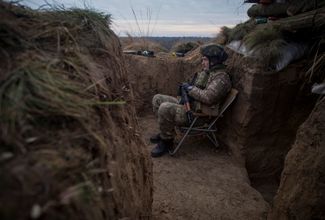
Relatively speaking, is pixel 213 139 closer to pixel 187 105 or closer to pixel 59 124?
pixel 187 105

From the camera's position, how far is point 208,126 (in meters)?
6.30

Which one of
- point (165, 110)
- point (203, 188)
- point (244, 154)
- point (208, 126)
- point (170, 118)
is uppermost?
point (165, 110)

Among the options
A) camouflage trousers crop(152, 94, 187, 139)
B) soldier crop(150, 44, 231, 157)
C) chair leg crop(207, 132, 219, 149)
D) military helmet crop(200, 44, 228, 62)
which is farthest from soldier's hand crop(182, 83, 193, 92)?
chair leg crop(207, 132, 219, 149)

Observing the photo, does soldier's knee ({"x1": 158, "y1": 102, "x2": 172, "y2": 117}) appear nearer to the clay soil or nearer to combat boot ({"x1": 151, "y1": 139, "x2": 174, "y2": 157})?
combat boot ({"x1": 151, "y1": 139, "x2": 174, "y2": 157})

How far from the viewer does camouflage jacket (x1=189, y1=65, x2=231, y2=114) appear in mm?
5824

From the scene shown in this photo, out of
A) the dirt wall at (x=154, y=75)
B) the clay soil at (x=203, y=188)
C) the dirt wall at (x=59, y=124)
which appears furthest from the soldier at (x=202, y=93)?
the dirt wall at (x=59, y=124)

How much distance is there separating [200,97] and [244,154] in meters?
1.30

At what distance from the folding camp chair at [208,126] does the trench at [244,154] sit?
143 millimetres

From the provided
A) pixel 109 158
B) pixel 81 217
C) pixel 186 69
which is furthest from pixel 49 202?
pixel 186 69

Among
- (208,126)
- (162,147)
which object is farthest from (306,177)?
(162,147)

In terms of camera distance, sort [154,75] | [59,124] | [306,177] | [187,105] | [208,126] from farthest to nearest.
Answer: [154,75], [208,126], [187,105], [306,177], [59,124]

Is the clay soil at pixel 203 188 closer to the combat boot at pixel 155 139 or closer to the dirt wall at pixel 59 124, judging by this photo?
the combat boot at pixel 155 139

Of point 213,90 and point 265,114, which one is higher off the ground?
point 213,90

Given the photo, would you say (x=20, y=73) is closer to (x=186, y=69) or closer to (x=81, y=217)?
(x=81, y=217)
